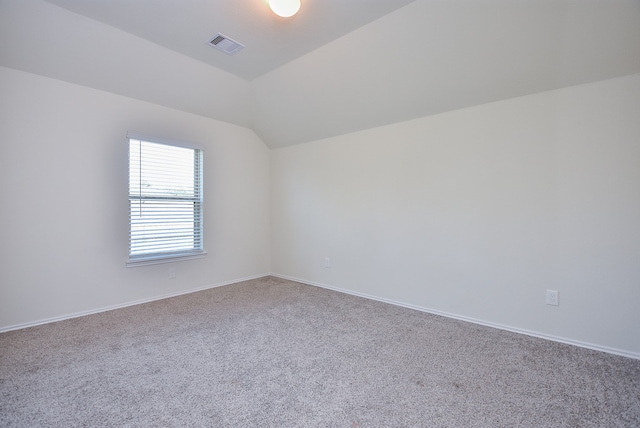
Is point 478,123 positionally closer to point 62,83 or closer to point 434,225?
point 434,225

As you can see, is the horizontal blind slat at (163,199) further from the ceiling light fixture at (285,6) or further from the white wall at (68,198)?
the ceiling light fixture at (285,6)

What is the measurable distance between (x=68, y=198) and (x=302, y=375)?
2874 millimetres

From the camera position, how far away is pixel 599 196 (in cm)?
220

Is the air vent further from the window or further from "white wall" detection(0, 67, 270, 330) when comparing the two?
the window

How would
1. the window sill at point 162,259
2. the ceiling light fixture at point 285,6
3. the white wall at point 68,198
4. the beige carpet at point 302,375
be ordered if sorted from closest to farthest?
the beige carpet at point 302,375 < the ceiling light fixture at point 285,6 < the white wall at point 68,198 < the window sill at point 162,259

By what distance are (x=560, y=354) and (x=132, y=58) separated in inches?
181

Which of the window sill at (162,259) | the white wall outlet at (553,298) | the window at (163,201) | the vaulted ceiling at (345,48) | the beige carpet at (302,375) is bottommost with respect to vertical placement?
the beige carpet at (302,375)

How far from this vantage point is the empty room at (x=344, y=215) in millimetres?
1731

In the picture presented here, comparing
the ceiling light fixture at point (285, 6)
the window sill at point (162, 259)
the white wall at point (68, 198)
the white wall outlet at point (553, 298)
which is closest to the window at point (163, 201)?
the window sill at point (162, 259)

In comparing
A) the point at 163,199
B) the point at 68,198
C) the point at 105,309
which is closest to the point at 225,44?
the point at 163,199

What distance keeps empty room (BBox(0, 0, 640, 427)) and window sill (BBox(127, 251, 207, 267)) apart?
3 centimetres

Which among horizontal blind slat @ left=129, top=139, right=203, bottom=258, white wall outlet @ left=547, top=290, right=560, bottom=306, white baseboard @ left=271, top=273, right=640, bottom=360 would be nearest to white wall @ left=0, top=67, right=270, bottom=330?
horizontal blind slat @ left=129, top=139, right=203, bottom=258

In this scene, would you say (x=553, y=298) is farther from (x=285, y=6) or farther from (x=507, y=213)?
(x=285, y=6)

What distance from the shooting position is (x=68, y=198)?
2.80 meters
